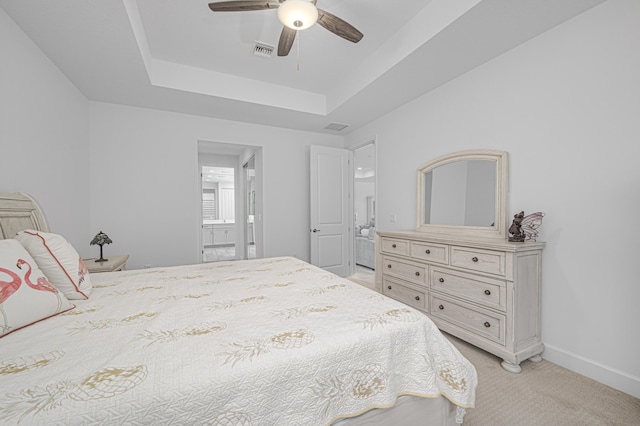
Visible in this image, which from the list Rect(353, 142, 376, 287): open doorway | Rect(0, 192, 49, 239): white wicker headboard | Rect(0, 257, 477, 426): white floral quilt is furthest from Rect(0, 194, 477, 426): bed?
Rect(353, 142, 376, 287): open doorway

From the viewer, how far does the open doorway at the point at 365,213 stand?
5.02 meters

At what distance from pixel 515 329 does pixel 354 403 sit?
164 cm

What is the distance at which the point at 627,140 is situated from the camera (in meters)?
1.77

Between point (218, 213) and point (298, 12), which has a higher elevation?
point (298, 12)

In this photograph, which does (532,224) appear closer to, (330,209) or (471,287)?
(471,287)

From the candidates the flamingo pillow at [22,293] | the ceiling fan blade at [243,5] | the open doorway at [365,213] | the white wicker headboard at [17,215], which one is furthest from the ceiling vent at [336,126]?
the flamingo pillow at [22,293]

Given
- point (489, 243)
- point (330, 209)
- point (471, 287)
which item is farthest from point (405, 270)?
point (330, 209)

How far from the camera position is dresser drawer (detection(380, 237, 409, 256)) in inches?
113

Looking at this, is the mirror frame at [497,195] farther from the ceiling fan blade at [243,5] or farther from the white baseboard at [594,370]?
the ceiling fan blade at [243,5]

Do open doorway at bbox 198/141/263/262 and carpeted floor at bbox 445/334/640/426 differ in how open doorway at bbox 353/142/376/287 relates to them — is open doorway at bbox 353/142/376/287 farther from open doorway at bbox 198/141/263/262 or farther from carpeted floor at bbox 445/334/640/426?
carpeted floor at bbox 445/334/640/426

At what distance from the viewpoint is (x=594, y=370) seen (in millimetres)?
1890

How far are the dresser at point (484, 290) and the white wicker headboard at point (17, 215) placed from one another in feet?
9.97

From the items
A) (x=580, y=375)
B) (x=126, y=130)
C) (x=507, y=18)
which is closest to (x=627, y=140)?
(x=507, y=18)

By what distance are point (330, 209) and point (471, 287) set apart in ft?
8.91
